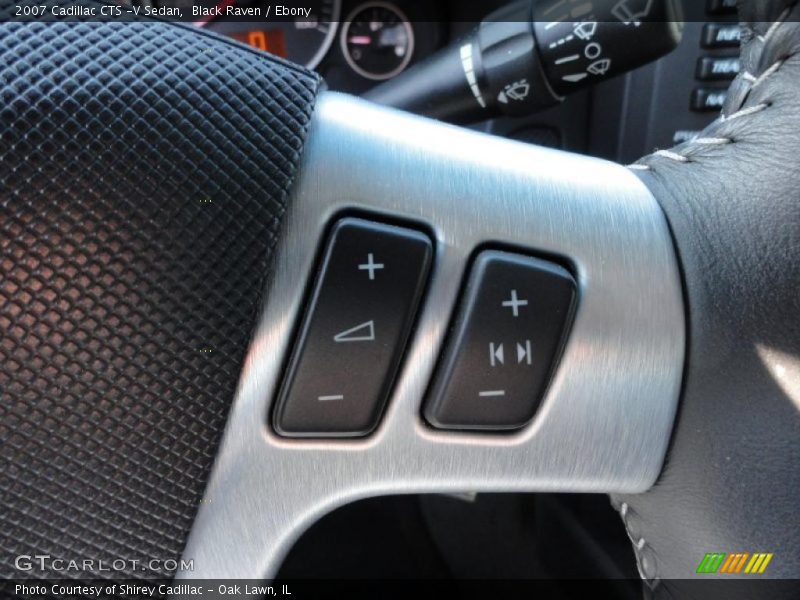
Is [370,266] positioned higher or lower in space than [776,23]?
lower

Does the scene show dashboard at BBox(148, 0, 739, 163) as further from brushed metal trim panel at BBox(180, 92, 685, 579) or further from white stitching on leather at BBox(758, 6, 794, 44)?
brushed metal trim panel at BBox(180, 92, 685, 579)

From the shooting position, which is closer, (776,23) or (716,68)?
(776,23)

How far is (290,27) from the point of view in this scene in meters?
1.32

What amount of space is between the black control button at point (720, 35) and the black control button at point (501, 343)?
1.94ft

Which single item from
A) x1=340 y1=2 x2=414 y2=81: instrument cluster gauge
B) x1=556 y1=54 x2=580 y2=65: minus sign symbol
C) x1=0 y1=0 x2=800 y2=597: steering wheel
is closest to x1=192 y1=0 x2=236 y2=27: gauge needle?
x1=340 y1=2 x2=414 y2=81: instrument cluster gauge

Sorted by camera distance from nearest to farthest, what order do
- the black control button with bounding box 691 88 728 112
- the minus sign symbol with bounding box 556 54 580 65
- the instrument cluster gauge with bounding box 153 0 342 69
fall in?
the minus sign symbol with bounding box 556 54 580 65 < the black control button with bounding box 691 88 728 112 < the instrument cluster gauge with bounding box 153 0 342 69

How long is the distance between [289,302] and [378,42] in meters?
0.99

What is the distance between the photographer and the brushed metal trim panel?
17.3 inches

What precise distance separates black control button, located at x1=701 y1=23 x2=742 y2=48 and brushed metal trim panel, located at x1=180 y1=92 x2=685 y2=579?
20.9 inches

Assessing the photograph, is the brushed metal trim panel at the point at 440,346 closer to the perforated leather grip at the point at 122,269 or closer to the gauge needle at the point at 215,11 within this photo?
the perforated leather grip at the point at 122,269

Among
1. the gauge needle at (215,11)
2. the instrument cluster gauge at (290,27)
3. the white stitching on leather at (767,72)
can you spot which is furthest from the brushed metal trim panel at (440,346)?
the instrument cluster gauge at (290,27)

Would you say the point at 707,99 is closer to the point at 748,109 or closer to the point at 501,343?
the point at 748,109

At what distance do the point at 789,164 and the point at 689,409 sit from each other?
0.15 m

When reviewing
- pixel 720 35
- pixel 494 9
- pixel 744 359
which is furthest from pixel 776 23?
pixel 494 9
